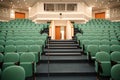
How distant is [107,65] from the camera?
4.18 meters

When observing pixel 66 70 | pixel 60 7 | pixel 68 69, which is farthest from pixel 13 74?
pixel 60 7

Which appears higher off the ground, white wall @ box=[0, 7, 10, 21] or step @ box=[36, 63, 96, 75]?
white wall @ box=[0, 7, 10, 21]

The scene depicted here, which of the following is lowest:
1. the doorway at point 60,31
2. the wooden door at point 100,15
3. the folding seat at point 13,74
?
the folding seat at point 13,74

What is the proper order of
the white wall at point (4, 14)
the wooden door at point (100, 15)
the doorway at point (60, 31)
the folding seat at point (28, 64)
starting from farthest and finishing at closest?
the wooden door at point (100, 15), the white wall at point (4, 14), the doorway at point (60, 31), the folding seat at point (28, 64)

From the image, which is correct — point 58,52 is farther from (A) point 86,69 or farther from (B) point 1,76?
(B) point 1,76

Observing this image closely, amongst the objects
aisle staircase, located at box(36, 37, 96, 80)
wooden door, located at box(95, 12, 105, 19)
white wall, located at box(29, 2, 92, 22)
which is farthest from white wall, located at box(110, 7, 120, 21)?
aisle staircase, located at box(36, 37, 96, 80)

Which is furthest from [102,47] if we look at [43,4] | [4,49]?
[43,4]

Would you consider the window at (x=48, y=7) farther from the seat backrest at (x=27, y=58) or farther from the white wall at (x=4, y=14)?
the seat backrest at (x=27, y=58)

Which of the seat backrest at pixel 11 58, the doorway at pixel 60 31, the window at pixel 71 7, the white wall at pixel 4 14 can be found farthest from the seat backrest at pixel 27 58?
the white wall at pixel 4 14

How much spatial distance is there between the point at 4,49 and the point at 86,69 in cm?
286

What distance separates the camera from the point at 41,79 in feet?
13.9

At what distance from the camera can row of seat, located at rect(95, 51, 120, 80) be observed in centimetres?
323

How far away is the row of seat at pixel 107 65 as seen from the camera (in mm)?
3227

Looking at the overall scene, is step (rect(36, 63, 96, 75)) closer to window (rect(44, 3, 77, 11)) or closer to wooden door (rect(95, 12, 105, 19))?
window (rect(44, 3, 77, 11))
